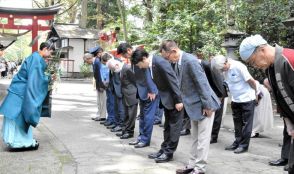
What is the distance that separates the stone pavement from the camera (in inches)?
226

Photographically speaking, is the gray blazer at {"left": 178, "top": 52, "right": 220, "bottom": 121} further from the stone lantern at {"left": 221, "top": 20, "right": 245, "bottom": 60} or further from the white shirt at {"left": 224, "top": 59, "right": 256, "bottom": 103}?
the stone lantern at {"left": 221, "top": 20, "right": 245, "bottom": 60}

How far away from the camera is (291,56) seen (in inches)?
126

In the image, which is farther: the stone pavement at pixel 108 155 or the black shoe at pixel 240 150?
the black shoe at pixel 240 150

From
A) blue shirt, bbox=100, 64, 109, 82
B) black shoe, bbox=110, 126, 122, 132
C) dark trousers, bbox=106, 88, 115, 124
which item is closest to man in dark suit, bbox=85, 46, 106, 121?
blue shirt, bbox=100, 64, 109, 82

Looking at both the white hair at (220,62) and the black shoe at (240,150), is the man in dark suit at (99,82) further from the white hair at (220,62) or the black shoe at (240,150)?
the black shoe at (240,150)

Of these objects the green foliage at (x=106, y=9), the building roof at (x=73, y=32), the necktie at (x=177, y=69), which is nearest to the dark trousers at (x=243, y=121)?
the necktie at (x=177, y=69)

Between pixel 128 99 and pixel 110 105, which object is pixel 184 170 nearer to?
pixel 128 99

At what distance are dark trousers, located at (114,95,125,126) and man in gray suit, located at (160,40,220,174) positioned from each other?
11.3 ft

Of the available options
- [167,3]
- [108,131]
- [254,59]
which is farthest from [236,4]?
[254,59]

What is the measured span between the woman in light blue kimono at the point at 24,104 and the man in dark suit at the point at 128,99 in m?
1.66

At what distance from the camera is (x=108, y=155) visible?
661 centimetres

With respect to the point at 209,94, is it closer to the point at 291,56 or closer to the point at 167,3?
the point at 291,56

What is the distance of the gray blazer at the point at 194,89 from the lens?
525cm

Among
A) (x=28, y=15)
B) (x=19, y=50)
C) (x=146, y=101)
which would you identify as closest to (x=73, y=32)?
(x=28, y=15)
